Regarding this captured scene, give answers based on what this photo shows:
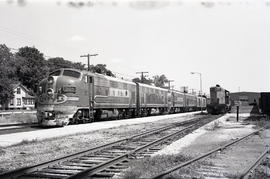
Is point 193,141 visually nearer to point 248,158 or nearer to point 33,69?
point 248,158

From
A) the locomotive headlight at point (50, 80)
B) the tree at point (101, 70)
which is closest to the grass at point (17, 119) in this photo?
the tree at point (101, 70)

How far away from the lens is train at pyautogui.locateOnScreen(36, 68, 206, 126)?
60.4ft

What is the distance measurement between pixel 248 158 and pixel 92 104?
13.9 meters

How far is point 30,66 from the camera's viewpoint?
3142 inches

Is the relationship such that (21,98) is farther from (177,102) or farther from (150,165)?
(150,165)

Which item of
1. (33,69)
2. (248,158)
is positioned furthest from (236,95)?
(248,158)

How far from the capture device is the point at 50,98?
1847cm

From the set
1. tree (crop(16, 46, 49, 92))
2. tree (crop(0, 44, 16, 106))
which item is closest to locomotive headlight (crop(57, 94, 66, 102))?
tree (crop(0, 44, 16, 106))

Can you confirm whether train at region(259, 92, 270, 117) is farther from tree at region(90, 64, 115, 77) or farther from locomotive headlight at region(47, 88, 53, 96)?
locomotive headlight at region(47, 88, 53, 96)

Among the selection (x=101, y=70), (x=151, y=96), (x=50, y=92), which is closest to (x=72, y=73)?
(x=50, y=92)

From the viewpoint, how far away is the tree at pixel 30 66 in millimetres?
79000

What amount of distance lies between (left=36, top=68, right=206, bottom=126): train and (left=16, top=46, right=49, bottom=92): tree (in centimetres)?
5276

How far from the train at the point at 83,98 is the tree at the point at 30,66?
173 ft

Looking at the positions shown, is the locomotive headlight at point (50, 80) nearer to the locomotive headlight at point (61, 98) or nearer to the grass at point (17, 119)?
the locomotive headlight at point (61, 98)
